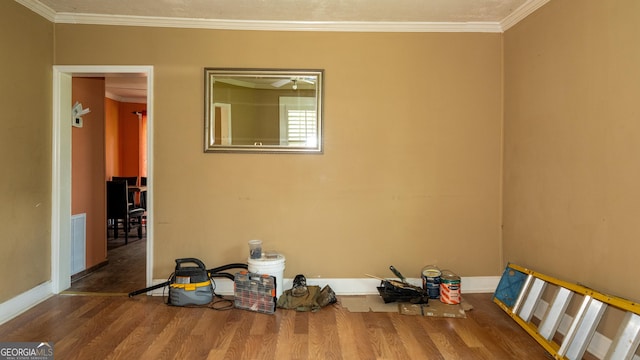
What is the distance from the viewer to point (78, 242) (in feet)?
12.2

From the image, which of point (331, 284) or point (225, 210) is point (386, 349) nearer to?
point (331, 284)

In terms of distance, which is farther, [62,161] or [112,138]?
[112,138]

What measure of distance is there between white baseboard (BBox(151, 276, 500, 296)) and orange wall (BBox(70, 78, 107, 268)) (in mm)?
1353

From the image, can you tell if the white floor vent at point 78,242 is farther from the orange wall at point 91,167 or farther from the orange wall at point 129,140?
the orange wall at point 129,140

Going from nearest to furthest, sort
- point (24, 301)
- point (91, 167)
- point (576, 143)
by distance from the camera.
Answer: point (576, 143)
point (24, 301)
point (91, 167)

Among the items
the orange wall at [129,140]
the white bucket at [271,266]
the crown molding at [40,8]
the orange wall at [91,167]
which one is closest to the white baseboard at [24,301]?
the orange wall at [91,167]

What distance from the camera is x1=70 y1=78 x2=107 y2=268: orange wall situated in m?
3.72

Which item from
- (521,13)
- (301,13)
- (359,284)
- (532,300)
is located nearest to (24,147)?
(301,13)

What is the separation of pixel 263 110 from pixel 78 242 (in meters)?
2.48

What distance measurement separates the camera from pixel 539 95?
279 cm

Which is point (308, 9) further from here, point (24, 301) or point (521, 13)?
point (24, 301)

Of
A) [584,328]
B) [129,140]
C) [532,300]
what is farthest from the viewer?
[129,140]

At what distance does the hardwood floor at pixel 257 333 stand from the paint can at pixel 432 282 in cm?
34

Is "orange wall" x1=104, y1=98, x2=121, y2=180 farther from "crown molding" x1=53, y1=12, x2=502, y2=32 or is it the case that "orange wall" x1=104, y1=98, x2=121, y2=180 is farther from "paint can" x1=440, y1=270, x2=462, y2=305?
"paint can" x1=440, y1=270, x2=462, y2=305
